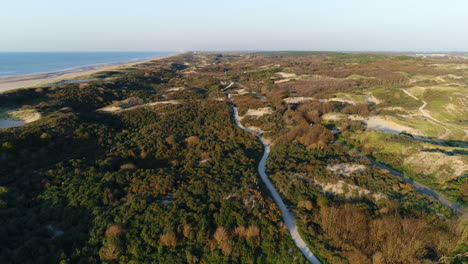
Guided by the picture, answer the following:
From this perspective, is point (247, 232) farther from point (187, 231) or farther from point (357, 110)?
point (357, 110)

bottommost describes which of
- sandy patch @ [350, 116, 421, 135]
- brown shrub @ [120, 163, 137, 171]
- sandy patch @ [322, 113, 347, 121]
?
brown shrub @ [120, 163, 137, 171]

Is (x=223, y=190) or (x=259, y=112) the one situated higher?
(x=259, y=112)

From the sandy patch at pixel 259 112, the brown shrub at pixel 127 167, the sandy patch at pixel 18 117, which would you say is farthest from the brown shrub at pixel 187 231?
the sandy patch at pixel 18 117

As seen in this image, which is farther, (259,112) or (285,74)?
(285,74)

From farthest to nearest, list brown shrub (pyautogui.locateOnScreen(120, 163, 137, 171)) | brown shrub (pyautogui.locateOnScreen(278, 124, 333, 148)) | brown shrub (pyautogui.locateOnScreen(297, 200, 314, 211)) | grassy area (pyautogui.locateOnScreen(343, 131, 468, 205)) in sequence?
brown shrub (pyautogui.locateOnScreen(278, 124, 333, 148))
brown shrub (pyautogui.locateOnScreen(120, 163, 137, 171))
grassy area (pyautogui.locateOnScreen(343, 131, 468, 205))
brown shrub (pyautogui.locateOnScreen(297, 200, 314, 211))

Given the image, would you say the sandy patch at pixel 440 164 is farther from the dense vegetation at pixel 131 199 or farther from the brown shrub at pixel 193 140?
the brown shrub at pixel 193 140

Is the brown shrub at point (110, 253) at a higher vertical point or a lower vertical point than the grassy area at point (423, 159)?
lower

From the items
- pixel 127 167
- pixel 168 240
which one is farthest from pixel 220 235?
pixel 127 167

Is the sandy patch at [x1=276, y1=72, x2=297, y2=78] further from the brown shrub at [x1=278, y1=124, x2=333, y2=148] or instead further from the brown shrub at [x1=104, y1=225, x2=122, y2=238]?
the brown shrub at [x1=104, y1=225, x2=122, y2=238]

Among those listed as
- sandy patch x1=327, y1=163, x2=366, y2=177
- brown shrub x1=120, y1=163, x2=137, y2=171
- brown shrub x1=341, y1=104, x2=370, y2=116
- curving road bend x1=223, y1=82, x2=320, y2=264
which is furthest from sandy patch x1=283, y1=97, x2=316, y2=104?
brown shrub x1=120, y1=163, x2=137, y2=171

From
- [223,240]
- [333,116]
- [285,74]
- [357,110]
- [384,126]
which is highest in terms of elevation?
[285,74]
